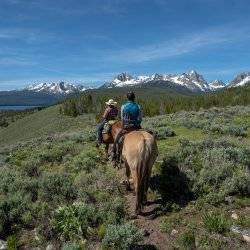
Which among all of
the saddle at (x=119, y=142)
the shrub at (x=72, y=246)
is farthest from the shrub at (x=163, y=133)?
the shrub at (x=72, y=246)

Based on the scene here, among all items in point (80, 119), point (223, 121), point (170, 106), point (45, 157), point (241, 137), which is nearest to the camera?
point (45, 157)

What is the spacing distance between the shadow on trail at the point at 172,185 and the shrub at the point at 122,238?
2886mm

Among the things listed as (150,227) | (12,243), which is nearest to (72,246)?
(12,243)

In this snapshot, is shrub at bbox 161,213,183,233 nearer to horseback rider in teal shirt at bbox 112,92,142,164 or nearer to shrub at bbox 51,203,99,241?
shrub at bbox 51,203,99,241

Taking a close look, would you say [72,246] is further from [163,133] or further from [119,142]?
[163,133]

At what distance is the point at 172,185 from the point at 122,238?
14.6 feet

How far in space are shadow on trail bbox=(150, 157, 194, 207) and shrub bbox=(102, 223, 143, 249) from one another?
289 cm

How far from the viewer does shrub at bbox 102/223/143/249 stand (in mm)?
10352

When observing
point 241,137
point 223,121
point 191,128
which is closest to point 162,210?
point 241,137

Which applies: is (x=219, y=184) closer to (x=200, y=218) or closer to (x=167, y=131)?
(x=200, y=218)

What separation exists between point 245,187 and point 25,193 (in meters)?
6.91

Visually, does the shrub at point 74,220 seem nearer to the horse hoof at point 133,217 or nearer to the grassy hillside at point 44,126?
the horse hoof at point 133,217

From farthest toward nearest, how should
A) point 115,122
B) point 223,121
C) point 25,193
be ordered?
point 223,121
point 115,122
point 25,193

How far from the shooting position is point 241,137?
24.8 metres
